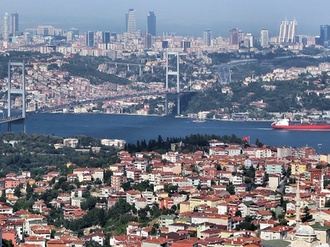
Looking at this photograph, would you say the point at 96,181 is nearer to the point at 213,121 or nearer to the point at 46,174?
the point at 46,174

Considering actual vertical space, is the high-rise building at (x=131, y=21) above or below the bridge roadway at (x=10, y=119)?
above

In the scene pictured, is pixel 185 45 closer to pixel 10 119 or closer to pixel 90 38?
pixel 90 38

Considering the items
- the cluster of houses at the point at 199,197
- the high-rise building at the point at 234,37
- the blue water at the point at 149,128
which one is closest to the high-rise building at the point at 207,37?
the high-rise building at the point at 234,37

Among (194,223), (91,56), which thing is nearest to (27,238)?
(194,223)

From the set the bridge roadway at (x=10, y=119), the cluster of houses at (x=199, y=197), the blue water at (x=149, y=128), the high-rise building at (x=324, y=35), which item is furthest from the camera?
the high-rise building at (x=324, y=35)

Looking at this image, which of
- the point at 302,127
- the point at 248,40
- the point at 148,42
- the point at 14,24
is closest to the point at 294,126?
the point at 302,127

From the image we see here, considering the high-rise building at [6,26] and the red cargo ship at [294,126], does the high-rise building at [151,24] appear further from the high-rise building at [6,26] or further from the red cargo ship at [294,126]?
the red cargo ship at [294,126]

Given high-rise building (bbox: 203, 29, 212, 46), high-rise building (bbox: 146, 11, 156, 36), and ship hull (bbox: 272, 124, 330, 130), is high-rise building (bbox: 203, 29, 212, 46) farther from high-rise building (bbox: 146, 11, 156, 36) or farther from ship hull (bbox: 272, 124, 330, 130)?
ship hull (bbox: 272, 124, 330, 130)
